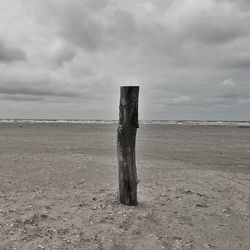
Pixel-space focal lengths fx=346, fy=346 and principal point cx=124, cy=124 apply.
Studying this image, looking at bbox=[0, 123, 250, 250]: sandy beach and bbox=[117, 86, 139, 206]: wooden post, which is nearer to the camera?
bbox=[0, 123, 250, 250]: sandy beach

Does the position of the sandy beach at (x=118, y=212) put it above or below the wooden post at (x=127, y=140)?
below

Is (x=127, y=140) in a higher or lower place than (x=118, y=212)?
higher

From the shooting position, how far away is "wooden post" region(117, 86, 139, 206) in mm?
7895

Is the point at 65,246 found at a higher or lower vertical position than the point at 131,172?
lower

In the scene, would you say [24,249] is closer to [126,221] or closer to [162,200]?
[126,221]

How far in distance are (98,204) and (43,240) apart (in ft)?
6.32

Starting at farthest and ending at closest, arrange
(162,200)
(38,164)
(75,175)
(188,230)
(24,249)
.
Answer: (38,164)
(75,175)
(162,200)
(188,230)
(24,249)

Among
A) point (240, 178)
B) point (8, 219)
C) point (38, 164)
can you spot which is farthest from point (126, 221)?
point (38, 164)

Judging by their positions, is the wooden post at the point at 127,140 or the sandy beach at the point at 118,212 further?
the wooden post at the point at 127,140

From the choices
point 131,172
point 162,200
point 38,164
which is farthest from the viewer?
point 38,164

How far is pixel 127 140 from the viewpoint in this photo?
7938 mm

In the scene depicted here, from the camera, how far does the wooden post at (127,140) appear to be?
7.89 meters

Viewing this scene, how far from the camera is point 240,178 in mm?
12648

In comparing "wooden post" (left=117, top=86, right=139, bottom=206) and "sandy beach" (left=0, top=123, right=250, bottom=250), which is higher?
"wooden post" (left=117, top=86, right=139, bottom=206)
